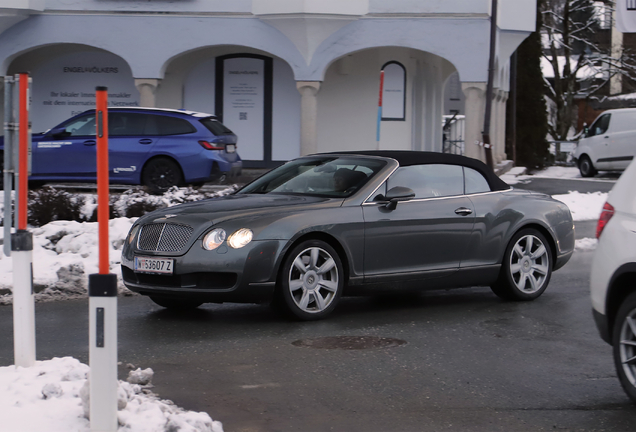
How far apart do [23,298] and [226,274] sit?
2.23 metres

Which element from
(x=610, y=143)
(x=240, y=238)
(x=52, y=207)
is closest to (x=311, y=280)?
(x=240, y=238)

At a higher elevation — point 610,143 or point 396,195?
point 610,143

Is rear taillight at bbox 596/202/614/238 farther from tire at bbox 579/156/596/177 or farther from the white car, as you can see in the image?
tire at bbox 579/156/596/177

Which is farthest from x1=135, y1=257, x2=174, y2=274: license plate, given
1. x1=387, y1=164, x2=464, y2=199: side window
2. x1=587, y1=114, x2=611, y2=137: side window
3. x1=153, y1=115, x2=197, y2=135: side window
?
x1=587, y1=114, x2=611, y2=137: side window

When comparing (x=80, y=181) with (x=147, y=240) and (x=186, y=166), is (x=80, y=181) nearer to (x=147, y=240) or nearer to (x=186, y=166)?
(x=186, y=166)

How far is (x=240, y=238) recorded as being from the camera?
7.29m

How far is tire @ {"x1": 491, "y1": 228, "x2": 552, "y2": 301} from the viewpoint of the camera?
8828 mm

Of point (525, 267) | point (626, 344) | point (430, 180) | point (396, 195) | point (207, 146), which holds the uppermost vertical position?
point (207, 146)

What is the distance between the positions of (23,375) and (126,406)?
876 mm

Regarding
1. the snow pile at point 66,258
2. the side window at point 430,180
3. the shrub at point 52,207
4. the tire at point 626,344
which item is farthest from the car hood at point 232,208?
the shrub at point 52,207

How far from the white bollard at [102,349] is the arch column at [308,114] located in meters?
18.8

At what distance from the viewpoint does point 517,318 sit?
26.3 feet

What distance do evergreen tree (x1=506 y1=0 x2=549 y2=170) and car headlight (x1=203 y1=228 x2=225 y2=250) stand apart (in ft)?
92.8

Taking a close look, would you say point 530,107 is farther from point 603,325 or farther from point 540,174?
point 603,325
